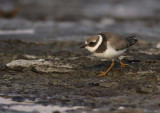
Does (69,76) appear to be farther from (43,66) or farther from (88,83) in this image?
(43,66)

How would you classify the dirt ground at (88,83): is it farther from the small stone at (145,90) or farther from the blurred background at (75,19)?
the blurred background at (75,19)

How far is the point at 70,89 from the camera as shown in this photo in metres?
4.51

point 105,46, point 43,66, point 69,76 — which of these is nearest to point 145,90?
point 105,46

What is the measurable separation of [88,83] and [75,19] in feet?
31.8

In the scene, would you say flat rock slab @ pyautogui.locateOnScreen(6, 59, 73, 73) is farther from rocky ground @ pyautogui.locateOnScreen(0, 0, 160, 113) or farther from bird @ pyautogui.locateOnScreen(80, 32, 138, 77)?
bird @ pyautogui.locateOnScreen(80, 32, 138, 77)

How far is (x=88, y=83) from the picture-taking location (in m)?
4.71

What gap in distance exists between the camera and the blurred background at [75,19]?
9.07m

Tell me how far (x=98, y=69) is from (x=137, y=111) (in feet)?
6.32

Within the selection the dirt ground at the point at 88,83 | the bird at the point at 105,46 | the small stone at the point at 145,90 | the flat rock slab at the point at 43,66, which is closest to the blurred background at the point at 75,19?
the dirt ground at the point at 88,83

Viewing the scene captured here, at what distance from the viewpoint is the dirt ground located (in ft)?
12.9

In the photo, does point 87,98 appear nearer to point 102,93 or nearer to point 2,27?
point 102,93

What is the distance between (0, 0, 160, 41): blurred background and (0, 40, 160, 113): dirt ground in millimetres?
2419

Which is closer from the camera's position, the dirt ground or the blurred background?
the dirt ground

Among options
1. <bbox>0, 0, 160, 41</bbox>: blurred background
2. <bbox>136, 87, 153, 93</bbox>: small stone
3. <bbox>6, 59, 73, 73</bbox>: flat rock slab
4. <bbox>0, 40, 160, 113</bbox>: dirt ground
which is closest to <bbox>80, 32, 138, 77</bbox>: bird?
<bbox>0, 40, 160, 113</bbox>: dirt ground
